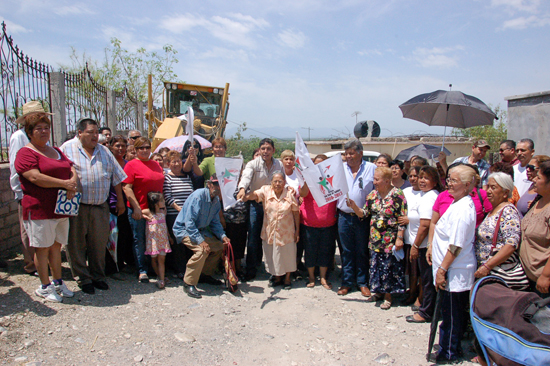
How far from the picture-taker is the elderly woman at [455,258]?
10.0ft

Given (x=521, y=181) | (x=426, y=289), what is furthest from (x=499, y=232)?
(x=521, y=181)

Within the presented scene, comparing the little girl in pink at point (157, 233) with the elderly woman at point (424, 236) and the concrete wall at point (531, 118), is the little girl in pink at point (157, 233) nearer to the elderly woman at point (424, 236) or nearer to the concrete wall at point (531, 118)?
the elderly woman at point (424, 236)

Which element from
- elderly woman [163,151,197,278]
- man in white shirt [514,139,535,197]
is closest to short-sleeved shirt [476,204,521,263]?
man in white shirt [514,139,535,197]

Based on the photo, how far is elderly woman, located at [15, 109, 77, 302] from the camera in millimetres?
3713

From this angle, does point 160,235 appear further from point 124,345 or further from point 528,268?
point 528,268

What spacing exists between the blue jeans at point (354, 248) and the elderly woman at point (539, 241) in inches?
73.8

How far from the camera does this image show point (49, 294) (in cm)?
393

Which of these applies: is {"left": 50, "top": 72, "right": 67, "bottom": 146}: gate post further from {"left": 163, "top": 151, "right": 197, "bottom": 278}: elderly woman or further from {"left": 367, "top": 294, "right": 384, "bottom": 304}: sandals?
{"left": 367, "top": 294, "right": 384, "bottom": 304}: sandals

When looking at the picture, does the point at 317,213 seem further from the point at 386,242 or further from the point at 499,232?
the point at 499,232

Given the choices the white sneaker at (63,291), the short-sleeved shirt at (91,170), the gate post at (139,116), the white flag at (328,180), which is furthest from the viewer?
the gate post at (139,116)

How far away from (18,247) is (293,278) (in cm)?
417

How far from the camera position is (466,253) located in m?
3.14

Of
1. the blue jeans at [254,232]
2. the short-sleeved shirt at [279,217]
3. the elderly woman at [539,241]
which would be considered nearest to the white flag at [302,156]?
the short-sleeved shirt at [279,217]

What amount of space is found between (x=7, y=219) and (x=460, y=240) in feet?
19.3
